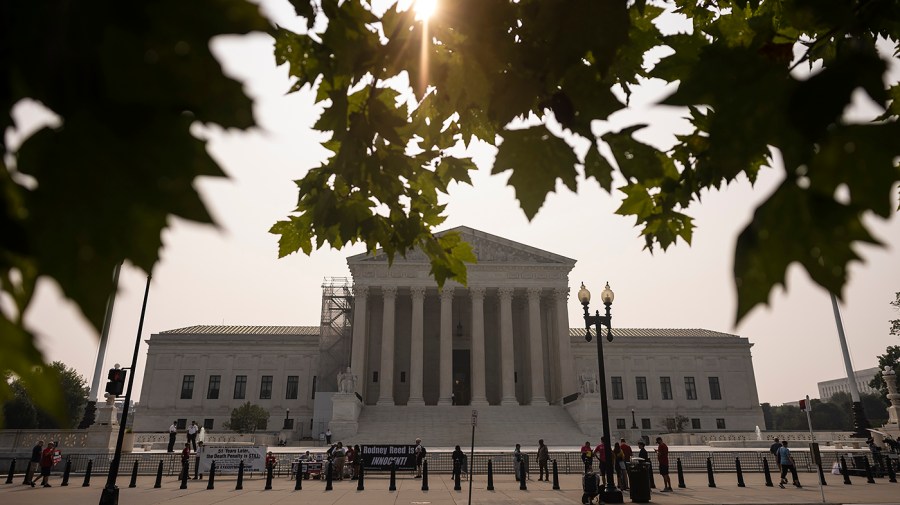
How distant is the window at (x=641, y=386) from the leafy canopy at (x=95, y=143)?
6973 centimetres

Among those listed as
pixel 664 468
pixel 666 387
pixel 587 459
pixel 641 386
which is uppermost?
pixel 641 386

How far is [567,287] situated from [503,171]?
5311 cm

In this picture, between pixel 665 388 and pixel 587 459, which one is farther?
pixel 665 388

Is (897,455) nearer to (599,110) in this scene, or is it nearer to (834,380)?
(599,110)

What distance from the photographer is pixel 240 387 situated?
6159 centimetres

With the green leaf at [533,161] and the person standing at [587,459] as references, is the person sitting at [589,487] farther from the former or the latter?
the green leaf at [533,161]

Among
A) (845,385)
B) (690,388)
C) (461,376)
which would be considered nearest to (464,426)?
(461,376)

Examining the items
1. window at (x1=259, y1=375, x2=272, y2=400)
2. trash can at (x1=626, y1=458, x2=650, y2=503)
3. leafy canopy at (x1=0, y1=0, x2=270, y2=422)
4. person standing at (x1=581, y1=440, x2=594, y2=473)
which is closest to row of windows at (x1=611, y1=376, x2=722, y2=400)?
window at (x1=259, y1=375, x2=272, y2=400)

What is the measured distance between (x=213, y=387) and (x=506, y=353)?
3431cm

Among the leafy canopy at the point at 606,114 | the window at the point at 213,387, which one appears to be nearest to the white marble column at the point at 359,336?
the window at the point at 213,387

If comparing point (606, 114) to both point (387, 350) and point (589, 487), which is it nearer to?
point (589, 487)

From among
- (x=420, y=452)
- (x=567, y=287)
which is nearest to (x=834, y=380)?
(x=567, y=287)

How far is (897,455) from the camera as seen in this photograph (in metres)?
24.2

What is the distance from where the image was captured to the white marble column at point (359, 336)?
1971 inches
